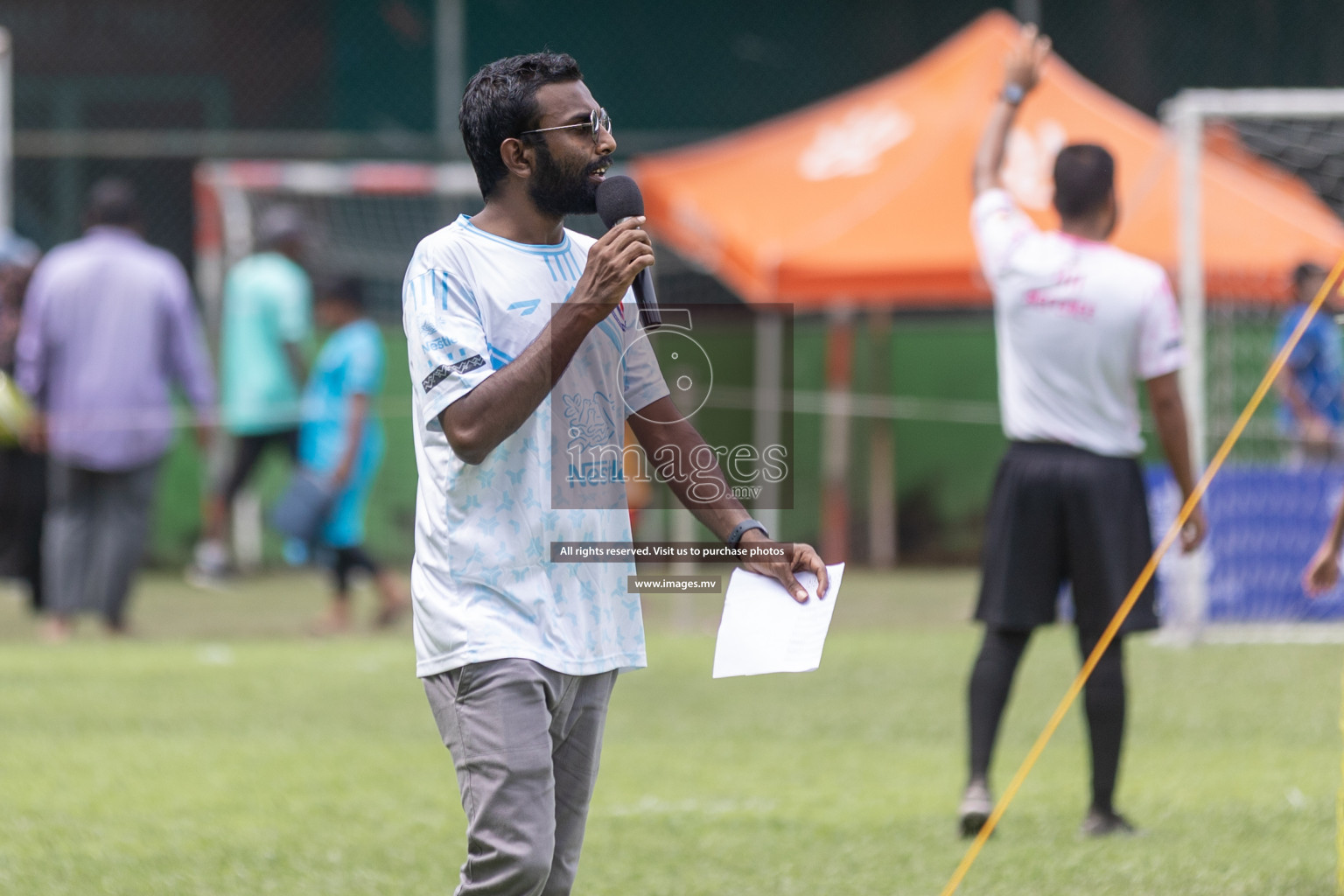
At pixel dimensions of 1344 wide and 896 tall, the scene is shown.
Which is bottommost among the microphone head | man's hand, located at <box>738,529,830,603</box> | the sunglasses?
man's hand, located at <box>738,529,830,603</box>

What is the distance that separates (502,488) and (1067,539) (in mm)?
2774

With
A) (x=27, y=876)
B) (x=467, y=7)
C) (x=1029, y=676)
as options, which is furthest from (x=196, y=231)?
(x=27, y=876)

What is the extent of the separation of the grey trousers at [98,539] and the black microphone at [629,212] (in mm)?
7316

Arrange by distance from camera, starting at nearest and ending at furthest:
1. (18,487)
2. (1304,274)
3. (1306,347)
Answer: (1304,274)
(18,487)
(1306,347)

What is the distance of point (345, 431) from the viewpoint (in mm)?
9977

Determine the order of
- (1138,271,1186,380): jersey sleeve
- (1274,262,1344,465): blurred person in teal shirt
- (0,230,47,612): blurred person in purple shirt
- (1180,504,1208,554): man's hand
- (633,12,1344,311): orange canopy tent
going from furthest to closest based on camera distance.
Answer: (633,12,1344,311): orange canopy tent < (1274,262,1344,465): blurred person in teal shirt < (0,230,47,612): blurred person in purple shirt < (1180,504,1208,554): man's hand < (1138,271,1186,380): jersey sleeve

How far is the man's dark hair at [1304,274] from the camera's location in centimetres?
1016

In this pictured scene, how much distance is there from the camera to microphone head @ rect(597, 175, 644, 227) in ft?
10.3

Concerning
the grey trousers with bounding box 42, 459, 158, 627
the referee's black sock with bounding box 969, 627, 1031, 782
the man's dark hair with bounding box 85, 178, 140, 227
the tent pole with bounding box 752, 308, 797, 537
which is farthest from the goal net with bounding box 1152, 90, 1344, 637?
the man's dark hair with bounding box 85, 178, 140, 227

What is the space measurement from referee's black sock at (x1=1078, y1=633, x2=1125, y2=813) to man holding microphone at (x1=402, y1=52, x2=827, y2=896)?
93.8 inches

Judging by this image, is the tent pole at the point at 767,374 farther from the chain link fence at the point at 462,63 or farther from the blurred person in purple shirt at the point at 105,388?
the blurred person in purple shirt at the point at 105,388

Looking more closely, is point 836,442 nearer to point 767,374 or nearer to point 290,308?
point 767,374

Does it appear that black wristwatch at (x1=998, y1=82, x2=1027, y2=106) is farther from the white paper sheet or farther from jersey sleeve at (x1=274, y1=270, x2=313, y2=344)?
jersey sleeve at (x1=274, y1=270, x2=313, y2=344)

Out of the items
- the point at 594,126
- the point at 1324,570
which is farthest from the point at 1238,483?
the point at 594,126
